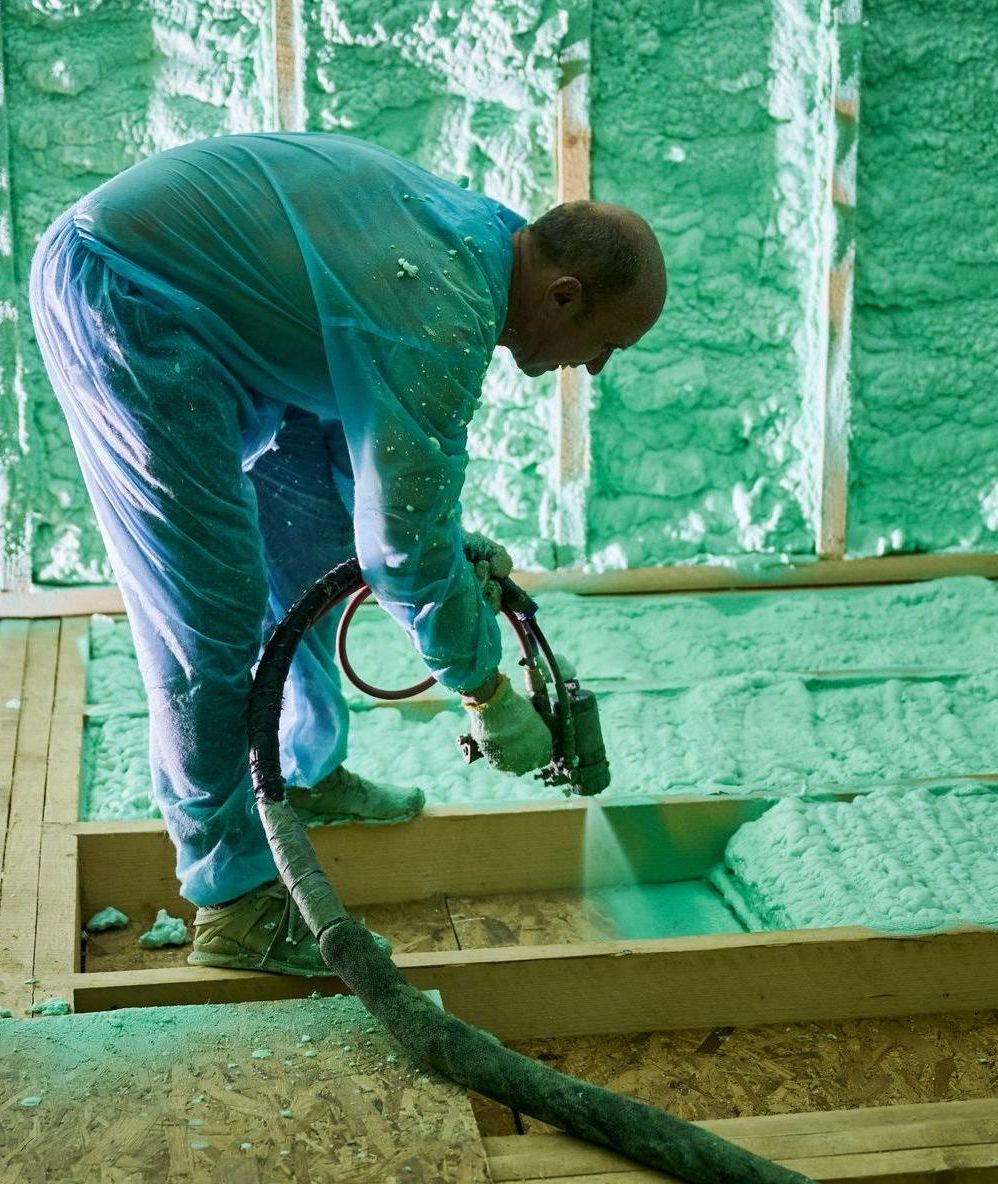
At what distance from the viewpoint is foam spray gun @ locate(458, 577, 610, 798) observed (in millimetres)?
2207

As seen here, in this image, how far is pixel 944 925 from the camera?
2133 mm

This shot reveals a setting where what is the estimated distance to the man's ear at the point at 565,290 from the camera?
1.95m

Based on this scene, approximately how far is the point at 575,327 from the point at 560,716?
62 cm


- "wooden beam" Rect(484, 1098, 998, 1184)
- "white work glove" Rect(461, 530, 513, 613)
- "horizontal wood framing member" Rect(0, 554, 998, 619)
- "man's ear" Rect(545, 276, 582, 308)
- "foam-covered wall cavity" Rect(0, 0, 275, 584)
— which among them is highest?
"foam-covered wall cavity" Rect(0, 0, 275, 584)

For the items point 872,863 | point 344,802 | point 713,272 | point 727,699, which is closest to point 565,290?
point 344,802

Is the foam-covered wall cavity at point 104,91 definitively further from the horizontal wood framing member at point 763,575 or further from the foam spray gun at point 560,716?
the foam spray gun at point 560,716

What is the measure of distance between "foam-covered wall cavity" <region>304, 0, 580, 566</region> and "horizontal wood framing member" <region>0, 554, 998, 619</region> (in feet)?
1.91

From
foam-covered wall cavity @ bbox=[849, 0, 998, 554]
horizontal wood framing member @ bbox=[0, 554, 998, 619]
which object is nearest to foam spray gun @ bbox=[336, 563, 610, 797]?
horizontal wood framing member @ bbox=[0, 554, 998, 619]

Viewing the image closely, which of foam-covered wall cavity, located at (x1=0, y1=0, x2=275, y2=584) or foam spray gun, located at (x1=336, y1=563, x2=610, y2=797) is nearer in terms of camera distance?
foam spray gun, located at (x1=336, y1=563, x2=610, y2=797)

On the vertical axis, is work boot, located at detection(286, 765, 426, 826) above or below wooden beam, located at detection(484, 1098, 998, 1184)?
above

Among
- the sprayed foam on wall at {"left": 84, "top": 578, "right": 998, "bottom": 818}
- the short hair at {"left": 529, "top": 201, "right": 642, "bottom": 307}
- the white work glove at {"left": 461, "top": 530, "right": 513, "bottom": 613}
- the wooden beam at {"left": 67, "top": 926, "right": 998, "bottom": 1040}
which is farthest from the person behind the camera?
the sprayed foam on wall at {"left": 84, "top": 578, "right": 998, "bottom": 818}

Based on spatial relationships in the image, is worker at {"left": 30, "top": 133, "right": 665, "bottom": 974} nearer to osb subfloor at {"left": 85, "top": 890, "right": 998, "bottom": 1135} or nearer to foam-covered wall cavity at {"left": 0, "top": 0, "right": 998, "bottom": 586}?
osb subfloor at {"left": 85, "top": 890, "right": 998, "bottom": 1135}

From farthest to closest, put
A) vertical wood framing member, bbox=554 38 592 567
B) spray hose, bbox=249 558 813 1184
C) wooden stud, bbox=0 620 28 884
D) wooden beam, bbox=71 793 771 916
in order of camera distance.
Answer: vertical wood framing member, bbox=554 38 592 567
wooden stud, bbox=0 620 28 884
wooden beam, bbox=71 793 771 916
spray hose, bbox=249 558 813 1184

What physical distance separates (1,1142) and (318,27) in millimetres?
2942
